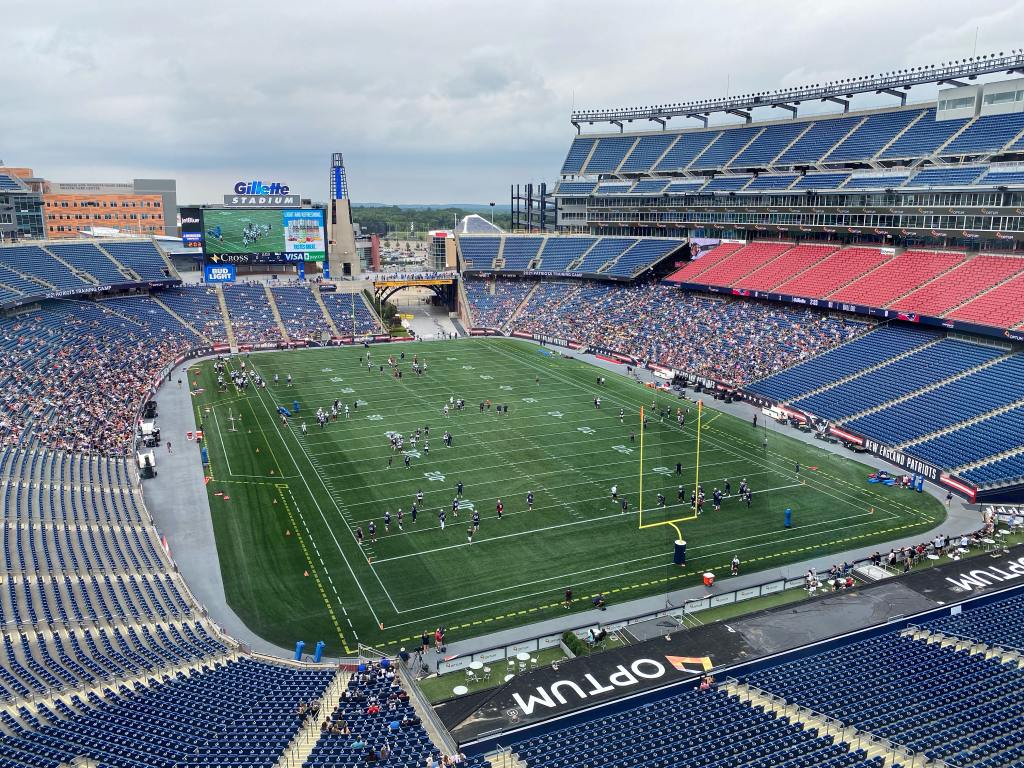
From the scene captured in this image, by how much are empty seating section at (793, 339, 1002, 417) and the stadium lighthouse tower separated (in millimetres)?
51019

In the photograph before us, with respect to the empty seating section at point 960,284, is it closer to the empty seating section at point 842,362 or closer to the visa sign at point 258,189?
the empty seating section at point 842,362

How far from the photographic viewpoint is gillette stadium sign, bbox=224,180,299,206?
7444 centimetres

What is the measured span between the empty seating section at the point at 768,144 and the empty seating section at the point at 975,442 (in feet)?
128

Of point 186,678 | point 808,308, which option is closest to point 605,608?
point 186,678

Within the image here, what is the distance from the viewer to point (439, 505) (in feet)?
107

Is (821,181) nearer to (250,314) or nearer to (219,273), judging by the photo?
(250,314)

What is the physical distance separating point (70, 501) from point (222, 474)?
309 inches

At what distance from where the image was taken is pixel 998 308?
43.1 meters

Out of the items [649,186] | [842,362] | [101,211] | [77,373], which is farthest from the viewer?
[101,211]

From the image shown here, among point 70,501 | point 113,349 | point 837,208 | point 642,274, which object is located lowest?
point 70,501

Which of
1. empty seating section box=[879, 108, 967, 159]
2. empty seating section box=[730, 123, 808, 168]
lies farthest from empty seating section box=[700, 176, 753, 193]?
empty seating section box=[879, 108, 967, 159]

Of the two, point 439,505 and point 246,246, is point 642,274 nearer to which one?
point 246,246

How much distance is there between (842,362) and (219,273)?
57.3 m

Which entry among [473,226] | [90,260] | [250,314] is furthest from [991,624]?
[473,226]
